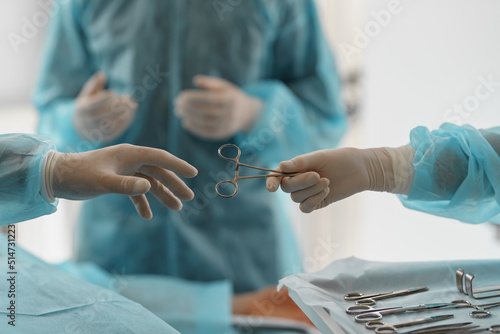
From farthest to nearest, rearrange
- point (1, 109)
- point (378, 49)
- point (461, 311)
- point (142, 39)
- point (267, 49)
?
point (378, 49)
point (1, 109)
point (267, 49)
point (142, 39)
point (461, 311)

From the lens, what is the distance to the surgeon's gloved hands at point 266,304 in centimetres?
147

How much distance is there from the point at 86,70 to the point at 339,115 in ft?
2.75

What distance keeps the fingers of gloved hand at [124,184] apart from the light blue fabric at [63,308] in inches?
7.5

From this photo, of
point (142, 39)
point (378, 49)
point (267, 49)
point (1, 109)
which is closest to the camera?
point (142, 39)

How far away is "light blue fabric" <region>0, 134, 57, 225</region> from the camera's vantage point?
2.51ft

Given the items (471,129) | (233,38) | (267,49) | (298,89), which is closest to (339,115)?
(298,89)

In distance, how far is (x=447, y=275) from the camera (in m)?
0.88

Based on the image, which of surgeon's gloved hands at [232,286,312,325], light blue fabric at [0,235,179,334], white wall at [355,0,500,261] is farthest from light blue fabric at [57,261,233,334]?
white wall at [355,0,500,261]

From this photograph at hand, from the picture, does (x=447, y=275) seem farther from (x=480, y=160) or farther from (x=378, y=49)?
(x=378, y=49)

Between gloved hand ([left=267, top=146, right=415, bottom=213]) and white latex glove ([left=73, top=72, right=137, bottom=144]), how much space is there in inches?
27.8

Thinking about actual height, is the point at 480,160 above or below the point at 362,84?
below

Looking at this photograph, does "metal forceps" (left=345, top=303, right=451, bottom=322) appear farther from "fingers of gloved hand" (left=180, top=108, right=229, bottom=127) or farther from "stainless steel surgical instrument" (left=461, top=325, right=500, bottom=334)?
"fingers of gloved hand" (left=180, top=108, right=229, bottom=127)

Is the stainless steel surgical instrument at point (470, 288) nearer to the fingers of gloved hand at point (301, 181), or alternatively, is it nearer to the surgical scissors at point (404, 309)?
the surgical scissors at point (404, 309)

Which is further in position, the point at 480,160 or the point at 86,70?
the point at 86,70
